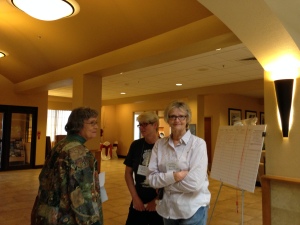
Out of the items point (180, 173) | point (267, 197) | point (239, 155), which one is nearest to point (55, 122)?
point (239, 155)

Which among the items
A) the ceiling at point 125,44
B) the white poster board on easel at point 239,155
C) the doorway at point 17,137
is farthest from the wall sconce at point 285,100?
the doorway at point 17,137

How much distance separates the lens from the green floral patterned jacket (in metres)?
1.58

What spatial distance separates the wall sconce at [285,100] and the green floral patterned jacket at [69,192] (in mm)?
2192

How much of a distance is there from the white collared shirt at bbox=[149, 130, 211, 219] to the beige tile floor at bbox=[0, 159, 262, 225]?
1.92 meters

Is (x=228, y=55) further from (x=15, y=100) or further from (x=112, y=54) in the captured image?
(x=15, y=100)

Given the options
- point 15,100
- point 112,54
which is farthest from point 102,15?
point 15,100

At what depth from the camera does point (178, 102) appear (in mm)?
1890

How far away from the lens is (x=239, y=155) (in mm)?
3045

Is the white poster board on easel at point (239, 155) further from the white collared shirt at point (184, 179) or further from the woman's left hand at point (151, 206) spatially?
the white collared shirt at point (184, 179)

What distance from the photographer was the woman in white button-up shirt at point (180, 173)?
169 cm

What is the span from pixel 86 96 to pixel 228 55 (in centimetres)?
301

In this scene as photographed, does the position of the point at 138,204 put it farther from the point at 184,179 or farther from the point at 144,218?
A: the point at 184,179

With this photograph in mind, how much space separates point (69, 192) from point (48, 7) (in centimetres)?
267

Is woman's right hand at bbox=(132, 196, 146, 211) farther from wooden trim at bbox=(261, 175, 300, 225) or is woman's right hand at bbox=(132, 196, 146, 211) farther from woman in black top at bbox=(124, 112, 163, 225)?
wooden trim at bbox=(261, 175, 300, 225)
